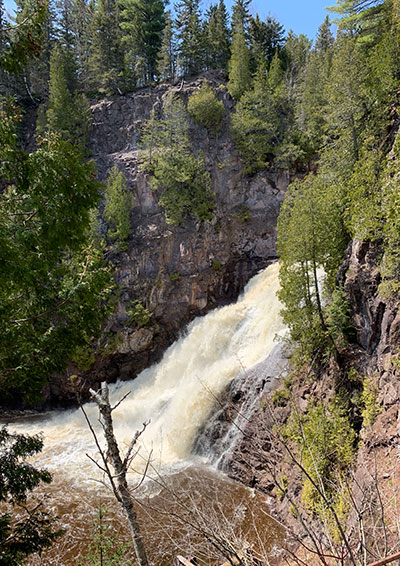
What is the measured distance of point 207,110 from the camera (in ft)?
100

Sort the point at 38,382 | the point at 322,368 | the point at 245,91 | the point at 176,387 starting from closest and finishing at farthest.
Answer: the point at 38,382
the point at 322,368
the point at 176,387
the point at 245,91

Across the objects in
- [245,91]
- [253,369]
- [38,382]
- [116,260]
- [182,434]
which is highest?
[245,91]

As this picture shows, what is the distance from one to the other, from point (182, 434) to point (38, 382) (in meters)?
10.8

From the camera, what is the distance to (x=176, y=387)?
1880 centimetres

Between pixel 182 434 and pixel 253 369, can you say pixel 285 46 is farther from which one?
pixel 182 434

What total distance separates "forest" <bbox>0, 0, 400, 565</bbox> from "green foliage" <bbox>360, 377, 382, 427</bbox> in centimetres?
4

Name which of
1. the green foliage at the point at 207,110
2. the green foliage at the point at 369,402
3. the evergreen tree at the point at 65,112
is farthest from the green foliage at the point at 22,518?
the green foliage at the point at 207,110

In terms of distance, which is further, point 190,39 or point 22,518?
point 190,39

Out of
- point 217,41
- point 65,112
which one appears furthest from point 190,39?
point 65,112

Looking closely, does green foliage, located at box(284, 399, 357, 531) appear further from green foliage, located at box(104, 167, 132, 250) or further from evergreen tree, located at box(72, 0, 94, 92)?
evergreen tree, located at box(72, 0, 94, 92)

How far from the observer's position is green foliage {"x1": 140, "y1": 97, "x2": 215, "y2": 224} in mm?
25984

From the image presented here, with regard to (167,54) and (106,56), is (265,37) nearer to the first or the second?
(167,54)

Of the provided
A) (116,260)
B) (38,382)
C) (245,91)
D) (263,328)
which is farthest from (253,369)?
(245,91)

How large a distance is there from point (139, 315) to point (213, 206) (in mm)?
10734
